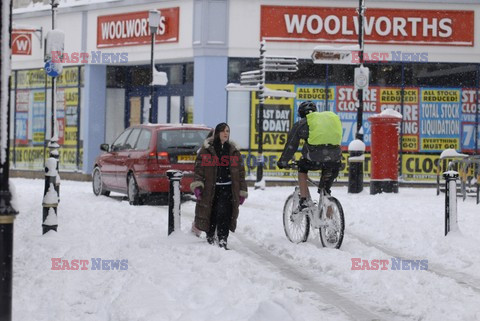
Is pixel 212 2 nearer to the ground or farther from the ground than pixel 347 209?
farther from the ground

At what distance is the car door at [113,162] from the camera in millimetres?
17297

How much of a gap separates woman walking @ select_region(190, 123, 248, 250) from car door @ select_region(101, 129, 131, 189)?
7.24 m

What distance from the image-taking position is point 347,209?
15.1m

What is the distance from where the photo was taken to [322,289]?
7875mm

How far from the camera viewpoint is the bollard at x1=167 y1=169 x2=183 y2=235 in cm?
1070

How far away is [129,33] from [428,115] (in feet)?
31.1

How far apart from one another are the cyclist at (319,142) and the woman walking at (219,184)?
2.34 feet

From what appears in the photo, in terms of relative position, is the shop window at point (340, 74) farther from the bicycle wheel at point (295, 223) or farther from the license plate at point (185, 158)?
the bicycle wheel at point (295, 223)

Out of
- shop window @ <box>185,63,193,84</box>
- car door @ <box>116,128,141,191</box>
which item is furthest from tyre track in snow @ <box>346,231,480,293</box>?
shop window @ <box>185,63,193,84</box>

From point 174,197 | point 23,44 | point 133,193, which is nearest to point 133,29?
point 23,44

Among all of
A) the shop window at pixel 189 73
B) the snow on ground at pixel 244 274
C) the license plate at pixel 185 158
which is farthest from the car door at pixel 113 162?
the shop window at pixel 189 73

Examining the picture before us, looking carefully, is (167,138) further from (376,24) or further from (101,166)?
(376,24)

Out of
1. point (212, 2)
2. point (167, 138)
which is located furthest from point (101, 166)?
point (212, 2)

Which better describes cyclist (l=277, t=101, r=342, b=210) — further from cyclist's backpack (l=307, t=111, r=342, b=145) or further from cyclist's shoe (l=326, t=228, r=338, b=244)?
cyclist's shoe (l=326, t=228, r=338, b=244)
